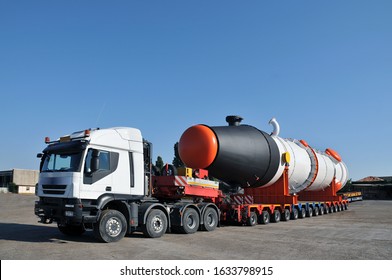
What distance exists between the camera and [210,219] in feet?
45.1

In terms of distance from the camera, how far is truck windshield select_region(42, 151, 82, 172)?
9776 mm

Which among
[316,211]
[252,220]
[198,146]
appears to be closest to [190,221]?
[198,146]

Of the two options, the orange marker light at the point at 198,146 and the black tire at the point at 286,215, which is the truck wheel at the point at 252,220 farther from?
the orange marker light at the point at 198,146

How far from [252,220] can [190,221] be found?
380cm

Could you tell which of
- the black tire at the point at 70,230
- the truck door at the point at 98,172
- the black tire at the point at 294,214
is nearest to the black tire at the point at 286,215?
the black tire at the point at 294,214

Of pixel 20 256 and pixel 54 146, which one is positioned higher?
pixel 54 146

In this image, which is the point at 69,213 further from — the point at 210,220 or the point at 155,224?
the point at 210,220

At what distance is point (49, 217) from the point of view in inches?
A: 400

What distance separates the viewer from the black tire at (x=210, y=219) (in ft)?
43.9

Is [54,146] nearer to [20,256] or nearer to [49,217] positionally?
[49,217]

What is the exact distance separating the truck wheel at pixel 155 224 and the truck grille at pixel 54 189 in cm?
284
